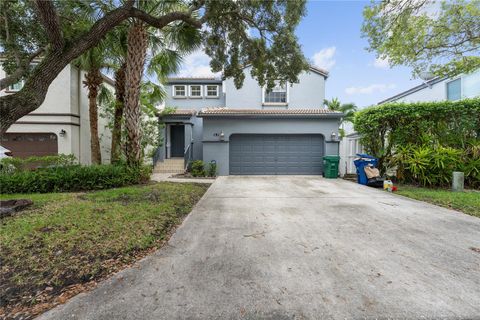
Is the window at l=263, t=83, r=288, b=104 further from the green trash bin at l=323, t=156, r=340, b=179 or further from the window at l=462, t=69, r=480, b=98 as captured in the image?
the window at l=462, t=69, r=480, b=98

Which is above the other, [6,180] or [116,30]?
A: [116,30]

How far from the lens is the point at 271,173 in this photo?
491 inches

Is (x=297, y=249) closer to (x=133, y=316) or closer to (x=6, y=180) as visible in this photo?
(x=133, y=316)

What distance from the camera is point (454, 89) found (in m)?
13.2

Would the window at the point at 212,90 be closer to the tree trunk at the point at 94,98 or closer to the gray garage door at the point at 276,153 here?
the gray garage door at the point at 276,153

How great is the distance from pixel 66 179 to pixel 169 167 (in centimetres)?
657

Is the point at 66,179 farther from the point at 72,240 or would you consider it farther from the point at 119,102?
the point at 72,240

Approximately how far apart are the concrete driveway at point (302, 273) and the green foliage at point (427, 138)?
450 cm

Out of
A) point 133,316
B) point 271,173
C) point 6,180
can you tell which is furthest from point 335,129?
point 6,180

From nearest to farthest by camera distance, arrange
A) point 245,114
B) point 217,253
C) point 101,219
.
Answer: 1. point 217,253
2. point 101,219
3. point 245,114

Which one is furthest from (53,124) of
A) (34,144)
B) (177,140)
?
(177,140)

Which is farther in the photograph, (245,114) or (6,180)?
(245,114)

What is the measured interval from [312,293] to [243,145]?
10.6 metres

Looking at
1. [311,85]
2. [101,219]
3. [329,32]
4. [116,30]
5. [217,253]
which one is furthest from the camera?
[311,85]
